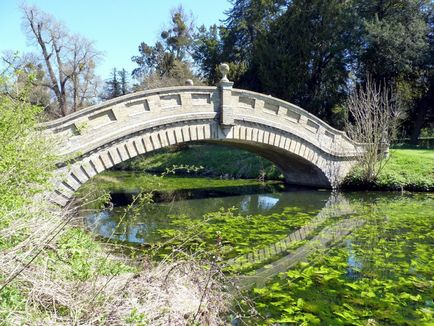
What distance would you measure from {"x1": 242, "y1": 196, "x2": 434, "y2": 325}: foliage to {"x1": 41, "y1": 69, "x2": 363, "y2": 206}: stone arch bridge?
4736mm

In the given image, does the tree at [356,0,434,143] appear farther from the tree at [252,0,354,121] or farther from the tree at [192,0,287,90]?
the tree at [192,0,287,90]

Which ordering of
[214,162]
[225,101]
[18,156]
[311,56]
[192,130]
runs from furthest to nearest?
[311,56] < [214,162] < [225,101] < [192,130] < [18,156]

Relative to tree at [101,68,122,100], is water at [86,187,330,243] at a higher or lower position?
lower

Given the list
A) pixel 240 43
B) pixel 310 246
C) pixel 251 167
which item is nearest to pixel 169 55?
pixel 240 43

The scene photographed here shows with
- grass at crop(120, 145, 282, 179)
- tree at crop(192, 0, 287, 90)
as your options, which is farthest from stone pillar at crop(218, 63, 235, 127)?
tree at crop(192, 0, 287, 90)

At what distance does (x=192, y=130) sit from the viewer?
12.3 metres

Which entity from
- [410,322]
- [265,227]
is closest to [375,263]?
[410,322]

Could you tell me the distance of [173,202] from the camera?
47.3 ft

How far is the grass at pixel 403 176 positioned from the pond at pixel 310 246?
732 mm

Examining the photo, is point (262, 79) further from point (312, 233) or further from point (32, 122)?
point (32, 122)

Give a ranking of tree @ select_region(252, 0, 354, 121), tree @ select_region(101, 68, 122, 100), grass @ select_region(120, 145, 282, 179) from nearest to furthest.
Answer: grass @ select_region(120, 145, 282, 179), tree @ select_region(252, 0, 354, 121), tree @ select_region(101, 68, 122, 100)

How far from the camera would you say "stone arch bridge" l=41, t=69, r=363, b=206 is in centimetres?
1004

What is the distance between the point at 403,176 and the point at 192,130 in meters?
8.98

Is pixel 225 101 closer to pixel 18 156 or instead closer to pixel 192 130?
pixel 192 130
